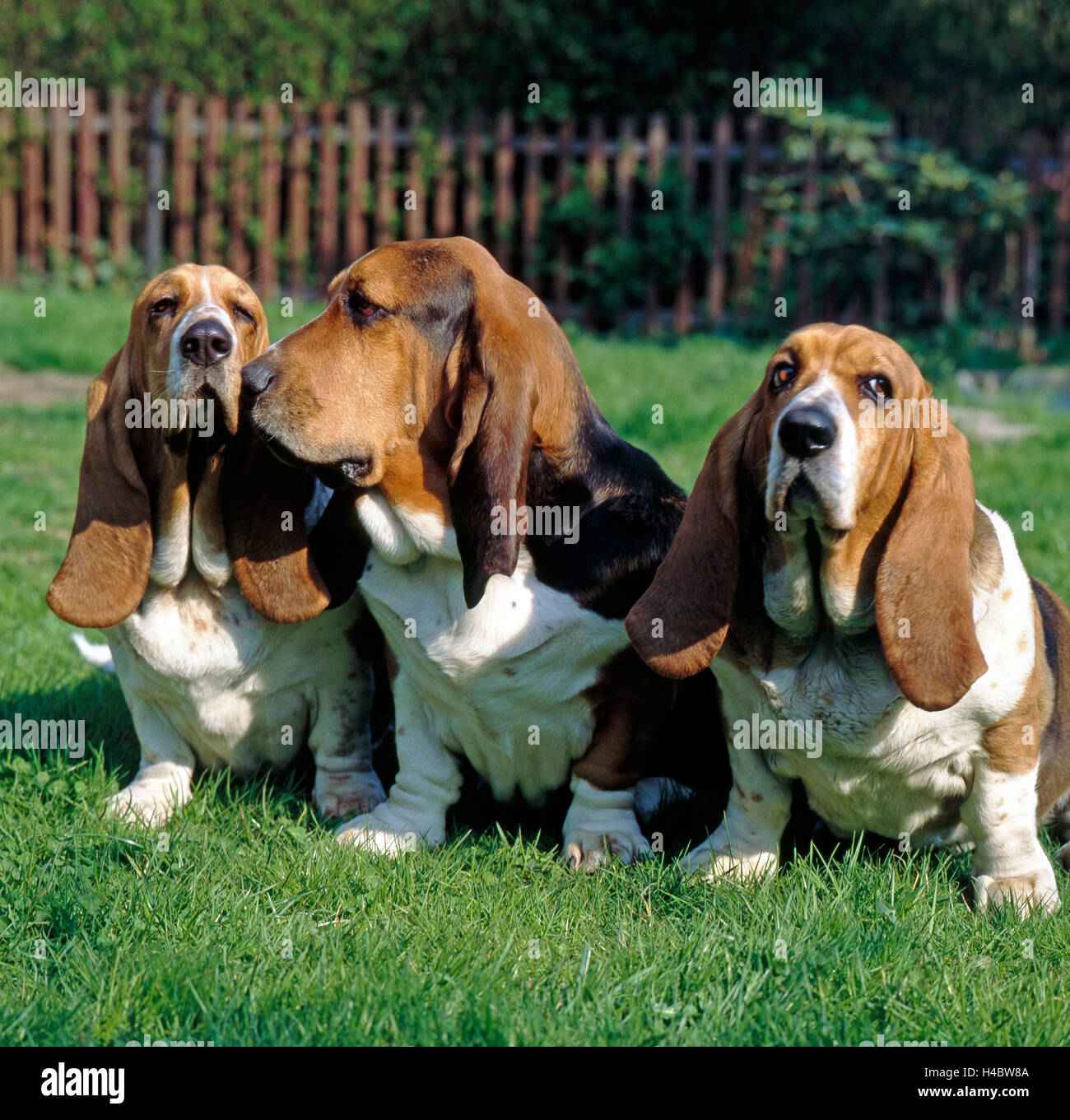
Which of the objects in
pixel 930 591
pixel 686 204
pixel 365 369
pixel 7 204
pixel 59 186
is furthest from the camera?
pixel 7 204

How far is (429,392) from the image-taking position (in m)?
3.52

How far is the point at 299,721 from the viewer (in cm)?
411

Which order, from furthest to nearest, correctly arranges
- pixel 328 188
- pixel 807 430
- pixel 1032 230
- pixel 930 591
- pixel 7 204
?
pixel 7 204 < pixel 328 188 < pixel 1032 230 < pixel 930 591 < pixel 807 430

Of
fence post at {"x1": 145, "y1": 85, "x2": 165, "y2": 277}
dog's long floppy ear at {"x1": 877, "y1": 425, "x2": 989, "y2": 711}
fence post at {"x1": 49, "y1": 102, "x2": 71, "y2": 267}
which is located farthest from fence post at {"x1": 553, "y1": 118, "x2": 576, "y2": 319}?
dog's long floppy ear at {"x1": 877, "y1": 425, "x2": 989, "y2": 711}

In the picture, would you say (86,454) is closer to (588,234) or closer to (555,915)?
(555,915)

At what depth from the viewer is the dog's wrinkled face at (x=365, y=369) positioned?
135 inches

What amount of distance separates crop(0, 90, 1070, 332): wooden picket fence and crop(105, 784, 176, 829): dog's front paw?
10311 millimetres

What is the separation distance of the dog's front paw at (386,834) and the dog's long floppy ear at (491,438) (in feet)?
2.63

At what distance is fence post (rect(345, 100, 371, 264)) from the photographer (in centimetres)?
1352

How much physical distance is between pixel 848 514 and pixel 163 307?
6.78 ft

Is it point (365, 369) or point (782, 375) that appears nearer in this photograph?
point (782, 375)

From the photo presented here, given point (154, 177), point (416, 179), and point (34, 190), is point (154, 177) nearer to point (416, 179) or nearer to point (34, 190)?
point (34, 190)

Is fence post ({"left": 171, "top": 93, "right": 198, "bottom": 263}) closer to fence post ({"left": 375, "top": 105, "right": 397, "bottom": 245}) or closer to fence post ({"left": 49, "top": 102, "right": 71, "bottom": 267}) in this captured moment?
fence post ({"left": 49, "top": 102, "right": 71, "bottom": 267})

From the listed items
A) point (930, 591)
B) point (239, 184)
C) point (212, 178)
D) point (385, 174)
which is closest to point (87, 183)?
point (212, 178)
